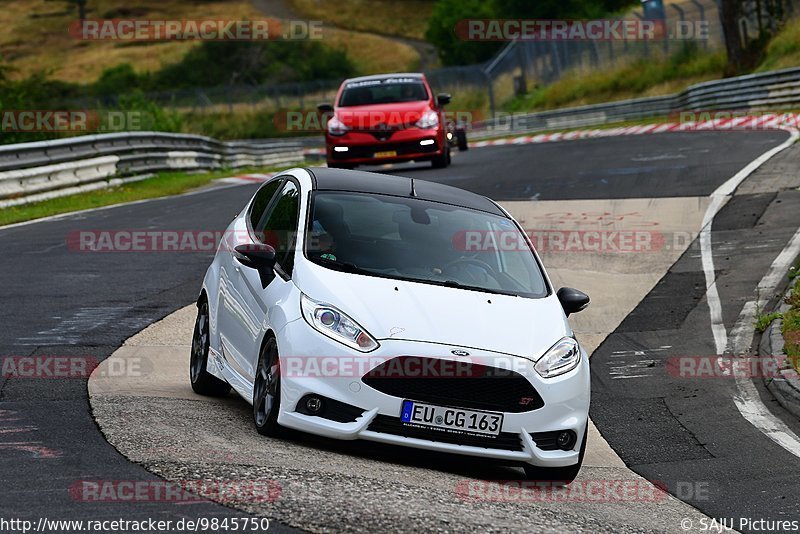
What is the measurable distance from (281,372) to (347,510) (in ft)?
5.18

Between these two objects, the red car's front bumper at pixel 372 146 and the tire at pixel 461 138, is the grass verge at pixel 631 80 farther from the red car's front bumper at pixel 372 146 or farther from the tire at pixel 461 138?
the red car's front bumper at pixel 372 146

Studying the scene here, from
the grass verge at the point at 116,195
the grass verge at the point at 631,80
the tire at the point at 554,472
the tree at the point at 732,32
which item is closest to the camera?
the tire at the point at 554,472

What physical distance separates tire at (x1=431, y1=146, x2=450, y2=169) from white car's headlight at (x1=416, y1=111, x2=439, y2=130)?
3.01 ft

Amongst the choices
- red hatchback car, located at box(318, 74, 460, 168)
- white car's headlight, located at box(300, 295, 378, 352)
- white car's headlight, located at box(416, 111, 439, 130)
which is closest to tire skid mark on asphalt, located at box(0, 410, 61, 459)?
white car's headlight, located at box(300, 295, 378, 352)

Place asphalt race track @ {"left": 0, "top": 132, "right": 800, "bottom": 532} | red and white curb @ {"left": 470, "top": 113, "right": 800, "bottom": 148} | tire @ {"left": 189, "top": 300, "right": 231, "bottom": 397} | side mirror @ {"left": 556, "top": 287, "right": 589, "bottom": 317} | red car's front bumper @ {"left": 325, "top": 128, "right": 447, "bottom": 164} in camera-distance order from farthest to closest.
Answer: red and white curb @ {"left": 470, "top": 113, "right": 800, "bottom": 148}, red car's front bumper @ {"left": 325, "top": 128, "right": 447, "bottom": 164}, tire @ {"left": 189, "top": 300, "right": 231, "bottom": 397}, side mirror @ {"left": 556, "top": 287, "right": 589, "bottom": 317}, asphalt race track @ {"left": 0, "top": 132, "right": 800, "bottom": 532}

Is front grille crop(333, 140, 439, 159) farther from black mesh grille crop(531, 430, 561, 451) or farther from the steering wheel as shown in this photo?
black mesh grille crop(531, 430, 561, 451)

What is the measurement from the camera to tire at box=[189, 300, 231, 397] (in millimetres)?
9227

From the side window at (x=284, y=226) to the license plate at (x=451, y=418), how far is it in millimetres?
1275

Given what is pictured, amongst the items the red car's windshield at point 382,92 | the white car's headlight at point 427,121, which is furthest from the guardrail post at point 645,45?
the white car's headlight at point 427,121

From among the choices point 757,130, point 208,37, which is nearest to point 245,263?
point 757,130

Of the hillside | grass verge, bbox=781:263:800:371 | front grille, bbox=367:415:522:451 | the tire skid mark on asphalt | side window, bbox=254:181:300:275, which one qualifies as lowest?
the hillside

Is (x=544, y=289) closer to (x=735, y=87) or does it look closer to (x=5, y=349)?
(x=5, y=349)

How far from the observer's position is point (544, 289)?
8.55 metres

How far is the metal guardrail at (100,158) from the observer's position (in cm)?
2233
